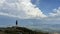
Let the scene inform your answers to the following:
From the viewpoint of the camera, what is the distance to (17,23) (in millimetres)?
51719

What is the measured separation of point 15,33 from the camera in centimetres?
4803

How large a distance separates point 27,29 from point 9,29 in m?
4.75

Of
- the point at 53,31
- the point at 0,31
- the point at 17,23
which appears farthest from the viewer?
the point at 53,31

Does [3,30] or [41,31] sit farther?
[41,31]

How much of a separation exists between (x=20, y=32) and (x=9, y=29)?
2.95 metres

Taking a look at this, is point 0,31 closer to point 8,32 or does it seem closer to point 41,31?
point 8,32

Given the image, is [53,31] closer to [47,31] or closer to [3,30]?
[47,31]

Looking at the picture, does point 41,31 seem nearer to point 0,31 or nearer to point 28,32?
point 28,32

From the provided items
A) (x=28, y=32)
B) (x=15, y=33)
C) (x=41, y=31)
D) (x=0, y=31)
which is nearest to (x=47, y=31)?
(x=41, y=31)

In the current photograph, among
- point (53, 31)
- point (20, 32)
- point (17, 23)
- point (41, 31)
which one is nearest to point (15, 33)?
point (20, 32)

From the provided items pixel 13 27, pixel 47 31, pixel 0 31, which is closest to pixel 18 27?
pixel 13 27

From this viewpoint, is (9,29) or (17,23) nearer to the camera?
(9,29)

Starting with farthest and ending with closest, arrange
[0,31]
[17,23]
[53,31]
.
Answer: [53,31]
[17,23]
[0,31]

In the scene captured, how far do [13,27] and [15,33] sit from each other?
197cm
